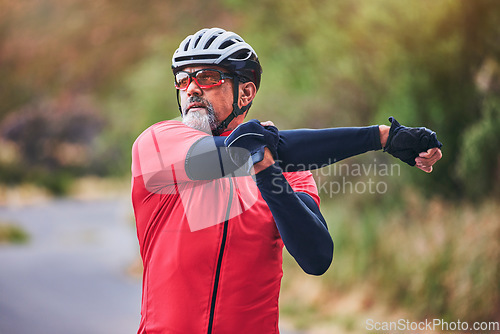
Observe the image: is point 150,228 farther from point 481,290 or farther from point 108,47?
point 108,47

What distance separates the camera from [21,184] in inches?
550

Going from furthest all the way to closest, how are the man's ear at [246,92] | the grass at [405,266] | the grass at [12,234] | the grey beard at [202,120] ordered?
the grass at [12,234] → the grass at [405,266] → the man's ear at [246,92] → the grey beard at [202,120]

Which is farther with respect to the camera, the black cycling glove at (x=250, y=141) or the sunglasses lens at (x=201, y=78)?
the sunglasses lens at (x=201, y=78)

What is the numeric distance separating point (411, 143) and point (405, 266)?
14.9 ft

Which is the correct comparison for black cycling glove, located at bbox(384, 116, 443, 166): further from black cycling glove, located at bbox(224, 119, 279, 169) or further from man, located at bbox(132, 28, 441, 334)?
black cycling glove, located at bbox(224, 119, 279, 169)

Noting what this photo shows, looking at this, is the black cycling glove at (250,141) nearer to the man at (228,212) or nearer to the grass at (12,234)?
the man at (228,212)

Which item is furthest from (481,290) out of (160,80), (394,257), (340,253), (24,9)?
(24,9)

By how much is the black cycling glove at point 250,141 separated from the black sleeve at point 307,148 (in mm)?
74

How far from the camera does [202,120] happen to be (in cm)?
160

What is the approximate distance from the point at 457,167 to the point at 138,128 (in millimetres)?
8848

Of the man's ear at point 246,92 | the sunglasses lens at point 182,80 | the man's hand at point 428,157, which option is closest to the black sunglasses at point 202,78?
the sunglasses lens at point 182,80

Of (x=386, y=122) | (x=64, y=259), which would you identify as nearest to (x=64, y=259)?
(x=64, y=259)

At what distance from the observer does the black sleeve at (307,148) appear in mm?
1328

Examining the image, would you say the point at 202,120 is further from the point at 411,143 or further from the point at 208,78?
the point at 411,143
